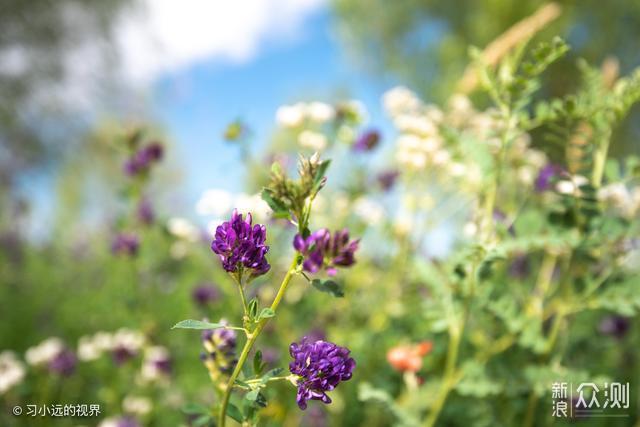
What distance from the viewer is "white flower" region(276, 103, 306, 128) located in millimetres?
2314

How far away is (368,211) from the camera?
8.43 feet

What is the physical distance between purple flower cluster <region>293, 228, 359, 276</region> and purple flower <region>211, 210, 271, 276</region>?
0.09 m

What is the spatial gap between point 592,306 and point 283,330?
4.13 ft

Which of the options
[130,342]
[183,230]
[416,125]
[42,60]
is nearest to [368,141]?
[416,125]

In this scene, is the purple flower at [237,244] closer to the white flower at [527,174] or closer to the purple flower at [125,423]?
the purple flower at [125,423]

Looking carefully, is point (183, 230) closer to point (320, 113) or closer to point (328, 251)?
point (320, 113)

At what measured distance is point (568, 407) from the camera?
1815 millimetres

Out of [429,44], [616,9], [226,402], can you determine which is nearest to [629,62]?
[616,9]

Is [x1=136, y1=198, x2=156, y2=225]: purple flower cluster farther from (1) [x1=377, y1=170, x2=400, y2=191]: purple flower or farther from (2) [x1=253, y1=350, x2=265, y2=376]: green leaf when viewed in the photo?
(2) [x1=253, y1=350, x2=265, y2=376]: green leaf

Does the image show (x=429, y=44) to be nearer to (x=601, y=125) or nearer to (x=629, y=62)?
(x=629, y=62)

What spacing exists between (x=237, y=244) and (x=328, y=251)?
0.16 meters

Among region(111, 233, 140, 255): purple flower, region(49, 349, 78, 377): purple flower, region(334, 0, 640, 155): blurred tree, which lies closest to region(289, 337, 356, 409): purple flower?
region(111, 233, 140, 255): purple flower

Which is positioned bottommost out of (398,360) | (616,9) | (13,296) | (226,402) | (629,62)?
(226,402)

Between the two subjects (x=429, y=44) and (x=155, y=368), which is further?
(x=429, y=44)
